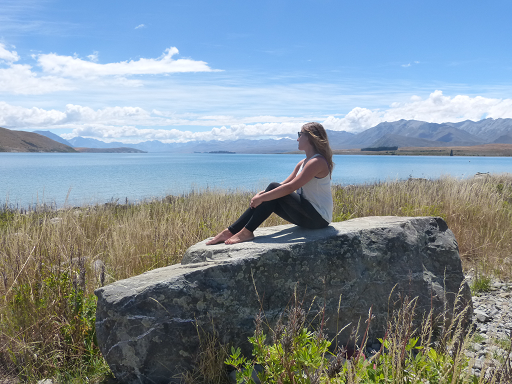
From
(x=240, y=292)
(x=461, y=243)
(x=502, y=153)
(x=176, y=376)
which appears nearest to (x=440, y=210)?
(x=461, y=243)

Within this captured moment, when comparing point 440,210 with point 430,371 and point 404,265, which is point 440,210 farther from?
point 430,371

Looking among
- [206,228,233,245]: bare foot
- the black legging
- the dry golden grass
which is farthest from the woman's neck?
the dry golden grass

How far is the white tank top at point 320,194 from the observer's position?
170 inches

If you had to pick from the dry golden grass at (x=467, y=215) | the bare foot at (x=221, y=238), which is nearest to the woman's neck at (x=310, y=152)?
the bare foot at (x=221, y=238)

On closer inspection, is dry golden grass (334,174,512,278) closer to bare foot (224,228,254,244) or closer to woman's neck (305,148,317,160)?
woman's neck (305,148,317,160)

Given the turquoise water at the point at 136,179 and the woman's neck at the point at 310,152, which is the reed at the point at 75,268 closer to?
the turquoise water at the point at 136,179

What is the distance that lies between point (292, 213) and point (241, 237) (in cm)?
69

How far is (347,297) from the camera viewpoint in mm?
3703

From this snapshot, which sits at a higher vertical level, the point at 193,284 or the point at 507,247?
the point at 193,284

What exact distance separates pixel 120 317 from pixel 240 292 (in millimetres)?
1082

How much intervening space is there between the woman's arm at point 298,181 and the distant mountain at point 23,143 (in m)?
150

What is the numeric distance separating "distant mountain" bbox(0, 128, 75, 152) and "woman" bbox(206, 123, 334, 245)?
14991cm

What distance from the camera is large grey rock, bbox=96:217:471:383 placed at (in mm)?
3188

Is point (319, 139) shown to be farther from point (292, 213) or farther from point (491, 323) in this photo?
point (491, 323)
